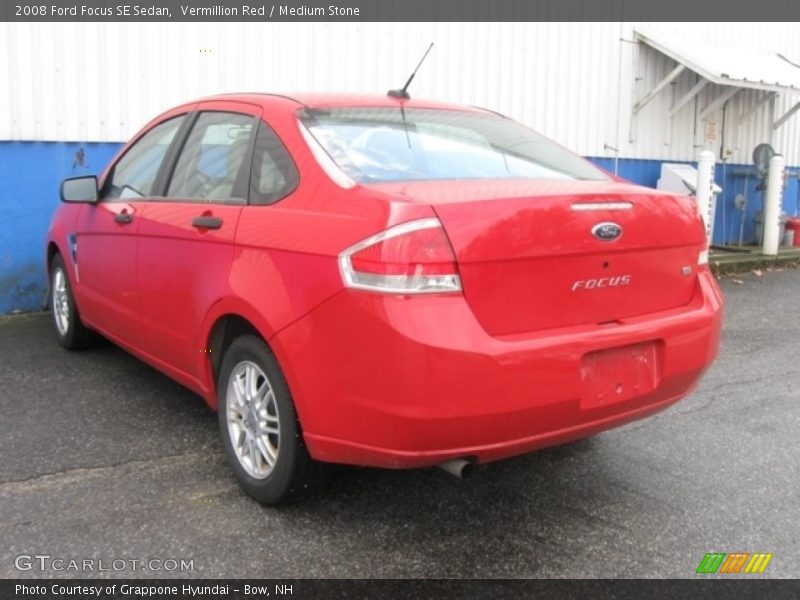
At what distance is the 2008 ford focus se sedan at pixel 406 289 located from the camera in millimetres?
2457

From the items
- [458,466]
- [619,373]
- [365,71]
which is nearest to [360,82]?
[365,71]

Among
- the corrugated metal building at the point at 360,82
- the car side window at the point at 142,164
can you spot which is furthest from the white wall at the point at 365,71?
the car side window at the point at 142,164

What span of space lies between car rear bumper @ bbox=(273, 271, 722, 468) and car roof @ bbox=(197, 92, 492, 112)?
3.72 feet

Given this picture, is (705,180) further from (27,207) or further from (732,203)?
(27,207)

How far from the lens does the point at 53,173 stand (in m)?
6.48

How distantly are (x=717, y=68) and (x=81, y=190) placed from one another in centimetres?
840

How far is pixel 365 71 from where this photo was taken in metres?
8.05

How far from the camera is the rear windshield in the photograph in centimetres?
297
